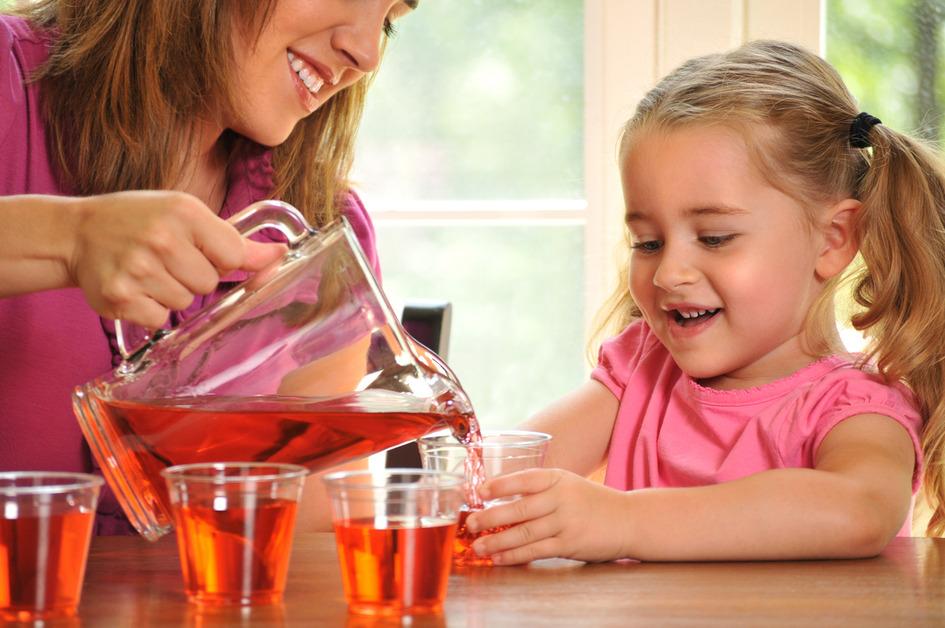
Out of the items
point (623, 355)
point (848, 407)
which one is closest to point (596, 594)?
point (848, 407)

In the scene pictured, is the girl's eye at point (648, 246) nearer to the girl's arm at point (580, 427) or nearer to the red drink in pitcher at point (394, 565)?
the girl's arm at point (580, 427)

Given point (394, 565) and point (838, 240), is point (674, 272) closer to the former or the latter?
point (838, 240)

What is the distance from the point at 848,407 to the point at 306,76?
764 mm

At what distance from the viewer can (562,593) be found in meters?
0.85

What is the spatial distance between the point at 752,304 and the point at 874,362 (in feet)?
0.53

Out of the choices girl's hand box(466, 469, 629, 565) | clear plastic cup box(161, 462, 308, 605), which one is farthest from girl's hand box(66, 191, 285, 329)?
girl's hand box(466, 469, 629, 565)

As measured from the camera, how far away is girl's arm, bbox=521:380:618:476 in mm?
1521

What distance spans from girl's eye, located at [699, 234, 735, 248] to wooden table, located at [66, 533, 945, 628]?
1.45ft

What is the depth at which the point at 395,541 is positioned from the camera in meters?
0.76

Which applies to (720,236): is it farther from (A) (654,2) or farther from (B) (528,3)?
(B) (528,3)

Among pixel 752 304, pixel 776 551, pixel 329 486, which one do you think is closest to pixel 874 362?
pixel 752 304

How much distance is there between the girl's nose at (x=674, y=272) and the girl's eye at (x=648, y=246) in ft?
0.19

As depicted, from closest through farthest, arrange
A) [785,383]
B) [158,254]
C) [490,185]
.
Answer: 1. [158,254]
2. [785,383]
3. [490,185]

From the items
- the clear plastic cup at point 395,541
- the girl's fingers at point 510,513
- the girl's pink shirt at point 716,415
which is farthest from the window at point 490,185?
the clear plastic cup at point 395,541
